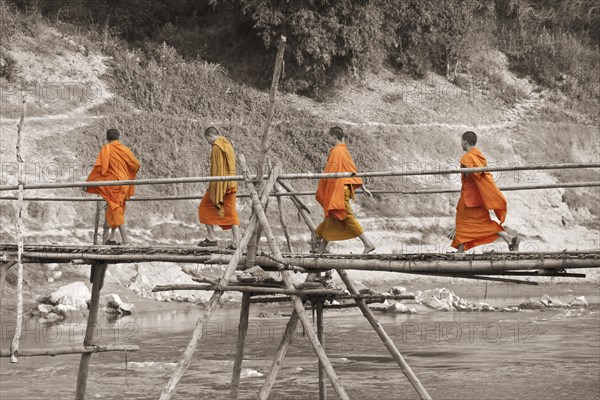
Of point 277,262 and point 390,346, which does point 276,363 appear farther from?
point 390,346

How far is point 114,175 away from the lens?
12.6 meters

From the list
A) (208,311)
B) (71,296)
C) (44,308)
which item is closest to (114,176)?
(208,311)

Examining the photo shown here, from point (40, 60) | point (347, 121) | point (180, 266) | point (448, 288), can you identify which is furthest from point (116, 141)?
point (347, 121)

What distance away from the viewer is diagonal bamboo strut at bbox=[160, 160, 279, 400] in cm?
919

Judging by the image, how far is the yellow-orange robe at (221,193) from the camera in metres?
12.1

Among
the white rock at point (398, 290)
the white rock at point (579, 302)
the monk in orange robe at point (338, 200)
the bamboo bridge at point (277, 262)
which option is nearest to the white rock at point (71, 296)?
the white rock at point (398, 290)

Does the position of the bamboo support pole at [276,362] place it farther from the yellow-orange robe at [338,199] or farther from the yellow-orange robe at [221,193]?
the yellow-orange robe at [221,193]

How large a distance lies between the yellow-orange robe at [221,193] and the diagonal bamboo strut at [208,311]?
2237 mm

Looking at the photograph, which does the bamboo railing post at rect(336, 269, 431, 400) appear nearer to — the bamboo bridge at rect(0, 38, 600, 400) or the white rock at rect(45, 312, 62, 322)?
the bamboo bridge at rect(0, 38, 600, 400)

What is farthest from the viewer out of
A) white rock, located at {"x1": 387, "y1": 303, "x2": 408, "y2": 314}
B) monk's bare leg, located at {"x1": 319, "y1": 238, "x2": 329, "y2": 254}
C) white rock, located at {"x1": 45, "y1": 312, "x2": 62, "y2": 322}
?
white rock, located at {"x1": 387, "y1": 303, "x2": 408, "y2": 314}

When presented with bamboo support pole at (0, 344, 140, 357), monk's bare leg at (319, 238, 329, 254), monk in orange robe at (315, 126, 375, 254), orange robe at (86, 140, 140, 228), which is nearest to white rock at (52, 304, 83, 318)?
orange robe at (86, 140, 140, 228)

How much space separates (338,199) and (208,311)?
209 cm

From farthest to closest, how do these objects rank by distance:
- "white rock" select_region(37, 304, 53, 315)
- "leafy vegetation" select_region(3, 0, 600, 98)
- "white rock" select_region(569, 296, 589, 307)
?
"leafy vegetation" select_region(3, 0, 600, 98) < "white rock" select_region(569, 296, 589, 307) < "white rock" select_region(37, 304, 53, 315)

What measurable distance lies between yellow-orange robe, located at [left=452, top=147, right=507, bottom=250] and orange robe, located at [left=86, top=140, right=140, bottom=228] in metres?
3.79
